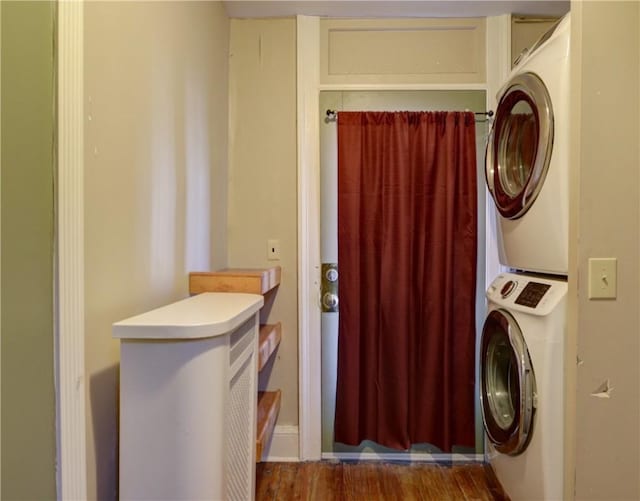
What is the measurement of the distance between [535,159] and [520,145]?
28 cm

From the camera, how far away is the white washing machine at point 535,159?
4.47 ft

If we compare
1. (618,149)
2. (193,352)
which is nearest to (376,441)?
(193,352)

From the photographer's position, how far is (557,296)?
1.36m

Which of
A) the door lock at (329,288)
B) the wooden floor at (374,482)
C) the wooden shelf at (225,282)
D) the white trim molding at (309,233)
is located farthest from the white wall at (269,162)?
the wooden shelf at (225,282)

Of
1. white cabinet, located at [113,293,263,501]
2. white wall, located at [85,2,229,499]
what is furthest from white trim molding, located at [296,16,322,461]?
white cabinet, located at [113,293,263,501]

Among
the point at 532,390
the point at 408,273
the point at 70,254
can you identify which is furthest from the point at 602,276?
the point at 70,254

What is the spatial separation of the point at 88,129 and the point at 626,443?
1.76 m

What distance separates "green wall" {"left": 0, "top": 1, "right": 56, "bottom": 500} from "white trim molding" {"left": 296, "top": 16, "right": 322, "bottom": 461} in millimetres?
1388

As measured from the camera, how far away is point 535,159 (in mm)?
1468

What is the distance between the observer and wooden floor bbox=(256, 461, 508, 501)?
1.91m

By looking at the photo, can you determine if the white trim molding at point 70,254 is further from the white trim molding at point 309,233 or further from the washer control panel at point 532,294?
the washer control panel at point 532,294

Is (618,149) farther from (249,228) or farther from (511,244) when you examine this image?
(249,228)

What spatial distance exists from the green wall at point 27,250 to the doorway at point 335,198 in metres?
1.46

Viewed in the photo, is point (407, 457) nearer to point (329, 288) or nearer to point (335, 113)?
point (329, 288)
